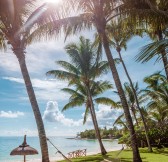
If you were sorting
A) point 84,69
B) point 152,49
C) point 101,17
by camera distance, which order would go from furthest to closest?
point 84,69 < point 101,17 < point 152,49

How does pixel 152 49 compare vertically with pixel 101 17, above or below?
below

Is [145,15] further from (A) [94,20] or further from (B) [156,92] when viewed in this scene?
(B) [156,92]

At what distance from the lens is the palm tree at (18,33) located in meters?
9.34

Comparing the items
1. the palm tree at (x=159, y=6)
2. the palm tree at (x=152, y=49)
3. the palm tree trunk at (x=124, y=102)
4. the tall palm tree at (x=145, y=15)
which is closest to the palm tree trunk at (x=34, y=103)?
the palm tree trunk at (x=124, y=102)

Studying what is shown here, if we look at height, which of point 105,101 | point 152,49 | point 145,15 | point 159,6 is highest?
point 105,101

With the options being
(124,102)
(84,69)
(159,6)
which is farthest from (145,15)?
(84,69)

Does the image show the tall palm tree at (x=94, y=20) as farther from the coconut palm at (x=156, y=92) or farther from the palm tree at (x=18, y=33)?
the coconut palm at (x=156, y=92)

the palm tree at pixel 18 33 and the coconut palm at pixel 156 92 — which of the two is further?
the coconut palm at pixel 156 92

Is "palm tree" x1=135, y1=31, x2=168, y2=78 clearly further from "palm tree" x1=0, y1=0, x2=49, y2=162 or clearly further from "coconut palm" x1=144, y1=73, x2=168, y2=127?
"coconut palm" x1=144, y1=73, x2=168, y2=127

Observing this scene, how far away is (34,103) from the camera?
31.3 ft

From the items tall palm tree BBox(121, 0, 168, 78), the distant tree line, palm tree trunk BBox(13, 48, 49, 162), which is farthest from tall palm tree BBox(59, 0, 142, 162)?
the distant tree line

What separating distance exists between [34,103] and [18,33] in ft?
8.55

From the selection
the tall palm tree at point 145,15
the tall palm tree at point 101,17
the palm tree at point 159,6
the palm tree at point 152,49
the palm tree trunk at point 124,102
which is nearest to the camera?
the palm tree at point 152,49

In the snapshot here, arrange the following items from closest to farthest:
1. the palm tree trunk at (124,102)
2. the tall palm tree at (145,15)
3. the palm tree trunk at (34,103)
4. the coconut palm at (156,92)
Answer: the tall palm tree at (145,15) → the palm tree trunk at (34,103) → the palm tree trunk at (124,102) → the coconut palm at (156,92)
